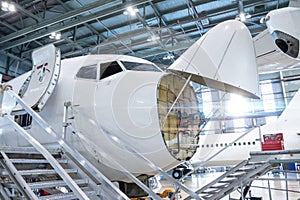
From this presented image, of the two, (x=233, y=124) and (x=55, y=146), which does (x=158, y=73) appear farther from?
(x=233, y=124)

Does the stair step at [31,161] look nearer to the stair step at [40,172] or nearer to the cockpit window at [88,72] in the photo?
the stair step at [40,172]

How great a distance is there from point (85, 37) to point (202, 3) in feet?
19.1

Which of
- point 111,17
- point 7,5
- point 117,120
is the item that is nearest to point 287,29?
point 117,120

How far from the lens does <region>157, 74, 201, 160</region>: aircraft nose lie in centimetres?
331

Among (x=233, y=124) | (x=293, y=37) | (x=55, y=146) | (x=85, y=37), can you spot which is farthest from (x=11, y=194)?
(x=233, y=124)

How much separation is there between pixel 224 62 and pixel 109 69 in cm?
166

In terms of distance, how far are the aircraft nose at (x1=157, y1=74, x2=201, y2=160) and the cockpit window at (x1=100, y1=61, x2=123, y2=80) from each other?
2.47 feet

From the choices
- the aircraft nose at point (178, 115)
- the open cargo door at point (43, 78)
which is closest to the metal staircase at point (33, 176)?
the open cargo door at point (43, 78)

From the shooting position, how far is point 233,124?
22.2 metres

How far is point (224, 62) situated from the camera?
3338 millimetres

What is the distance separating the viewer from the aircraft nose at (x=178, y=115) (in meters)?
3.31

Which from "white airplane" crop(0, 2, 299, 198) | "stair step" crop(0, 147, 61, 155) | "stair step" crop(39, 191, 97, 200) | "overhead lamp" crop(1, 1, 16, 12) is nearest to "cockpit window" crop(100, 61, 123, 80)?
"white airplane" crop(0, 2, 299, 198)

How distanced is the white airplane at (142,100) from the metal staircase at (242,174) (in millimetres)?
1422

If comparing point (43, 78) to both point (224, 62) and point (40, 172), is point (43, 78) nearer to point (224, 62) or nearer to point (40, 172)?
point (40, 172)
